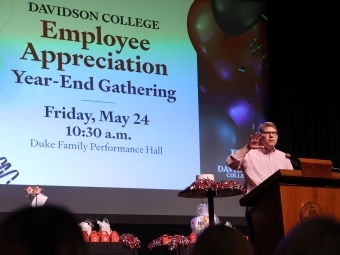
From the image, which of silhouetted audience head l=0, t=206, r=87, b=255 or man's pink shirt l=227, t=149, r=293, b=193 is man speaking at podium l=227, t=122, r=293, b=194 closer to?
man's pink shirt l=227, t=149, r=293, b=193

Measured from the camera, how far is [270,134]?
4.03m

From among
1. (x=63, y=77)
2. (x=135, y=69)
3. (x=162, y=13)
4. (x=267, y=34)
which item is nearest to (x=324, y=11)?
(x=267, y=34)

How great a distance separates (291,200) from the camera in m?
2.93

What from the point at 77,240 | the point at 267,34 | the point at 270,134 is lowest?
the point at 77,240

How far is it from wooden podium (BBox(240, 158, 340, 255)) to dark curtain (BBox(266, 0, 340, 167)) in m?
3.80

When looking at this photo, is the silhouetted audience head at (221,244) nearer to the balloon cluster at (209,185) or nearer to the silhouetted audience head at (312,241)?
the silhouetted audience head at (312,241)

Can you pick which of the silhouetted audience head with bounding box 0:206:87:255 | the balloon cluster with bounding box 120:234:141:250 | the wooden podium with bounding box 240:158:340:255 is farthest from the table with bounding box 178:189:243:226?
the silhouetted audience head with bounding box 0:206:87:255

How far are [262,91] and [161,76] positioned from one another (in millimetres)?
1327

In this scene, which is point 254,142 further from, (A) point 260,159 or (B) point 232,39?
(B) point 232,39

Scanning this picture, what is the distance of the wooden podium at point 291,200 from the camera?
2.91 m

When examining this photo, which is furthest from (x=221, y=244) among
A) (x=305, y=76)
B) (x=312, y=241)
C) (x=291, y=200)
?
(x=305, y=76)

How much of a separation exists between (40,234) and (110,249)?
4.40m

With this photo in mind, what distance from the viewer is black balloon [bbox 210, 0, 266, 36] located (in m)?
6.76

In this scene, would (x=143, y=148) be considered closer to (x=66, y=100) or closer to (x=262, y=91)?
(x=66, y=100)
